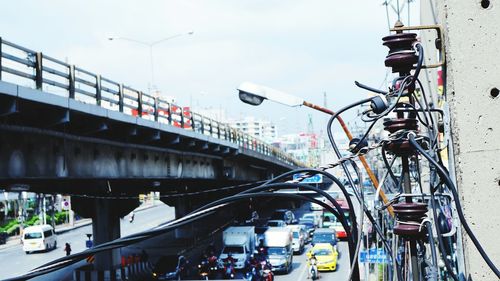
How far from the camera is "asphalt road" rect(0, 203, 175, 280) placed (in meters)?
37.2

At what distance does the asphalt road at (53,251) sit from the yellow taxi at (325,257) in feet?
54.5

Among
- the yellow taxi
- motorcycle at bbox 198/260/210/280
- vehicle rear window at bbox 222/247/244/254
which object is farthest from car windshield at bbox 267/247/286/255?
motorcycle at bbox 198/260/210/280

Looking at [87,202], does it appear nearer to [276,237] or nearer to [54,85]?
[276,237]

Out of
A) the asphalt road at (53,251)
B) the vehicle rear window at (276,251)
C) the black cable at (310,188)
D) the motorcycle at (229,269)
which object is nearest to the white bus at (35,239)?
the asphalt road at (53,251)

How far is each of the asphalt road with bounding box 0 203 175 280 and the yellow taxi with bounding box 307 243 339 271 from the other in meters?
A: 16.6

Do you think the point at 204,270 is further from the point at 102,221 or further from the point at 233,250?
the point at 102,221

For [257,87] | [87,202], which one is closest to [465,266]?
[257,87]

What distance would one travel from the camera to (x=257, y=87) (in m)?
6.02

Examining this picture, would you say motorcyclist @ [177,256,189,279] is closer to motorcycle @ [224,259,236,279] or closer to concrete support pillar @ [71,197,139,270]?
motorcycle @ [224,259,236,279]

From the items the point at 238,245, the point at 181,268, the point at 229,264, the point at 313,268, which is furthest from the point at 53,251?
the point at 313,268

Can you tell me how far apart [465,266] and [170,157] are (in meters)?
25.8

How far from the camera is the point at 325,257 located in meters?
33.8

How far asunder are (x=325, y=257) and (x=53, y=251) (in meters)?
23.6

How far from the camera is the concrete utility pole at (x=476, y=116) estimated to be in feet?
16.8
